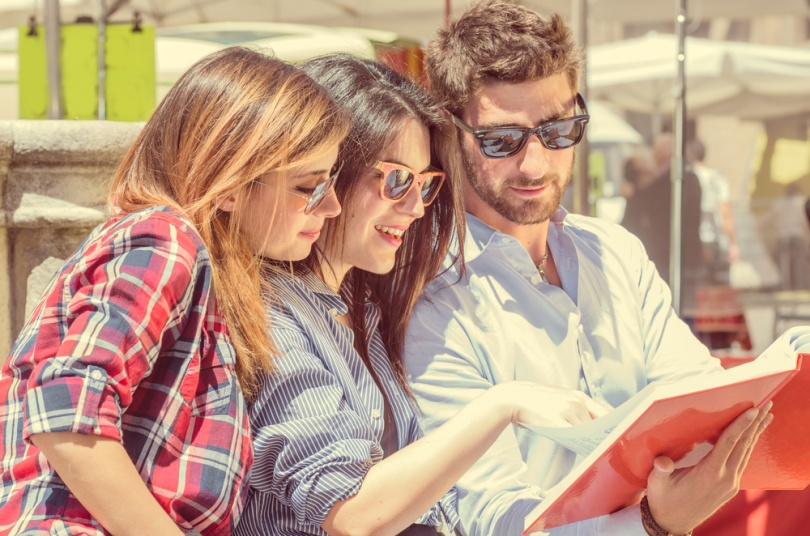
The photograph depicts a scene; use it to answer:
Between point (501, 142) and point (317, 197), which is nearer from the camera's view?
point (317, 197)

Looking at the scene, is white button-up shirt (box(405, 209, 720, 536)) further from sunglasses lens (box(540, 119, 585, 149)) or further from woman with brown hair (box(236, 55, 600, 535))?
sunglasses lens (box(540, 119, 585, 149))

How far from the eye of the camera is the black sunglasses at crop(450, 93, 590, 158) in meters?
2.42

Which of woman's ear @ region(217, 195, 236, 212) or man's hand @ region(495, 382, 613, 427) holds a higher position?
woman's ear @ region(217, 195, 236, 212)

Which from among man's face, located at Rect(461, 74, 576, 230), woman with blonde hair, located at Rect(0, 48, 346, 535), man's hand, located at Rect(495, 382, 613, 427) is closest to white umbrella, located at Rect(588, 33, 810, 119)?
man's face, located at Rect(461, 74, 576, 230)

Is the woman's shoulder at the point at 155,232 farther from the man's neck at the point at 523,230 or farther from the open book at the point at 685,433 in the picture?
the man's neck at the point at 523,230

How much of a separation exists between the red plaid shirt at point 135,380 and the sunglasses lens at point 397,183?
549 millimetres

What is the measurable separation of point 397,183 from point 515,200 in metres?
0.47

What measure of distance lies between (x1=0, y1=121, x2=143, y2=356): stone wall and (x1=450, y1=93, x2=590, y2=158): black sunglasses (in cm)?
83

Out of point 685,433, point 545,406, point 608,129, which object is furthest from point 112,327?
point 608,129

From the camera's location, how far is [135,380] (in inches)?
57.7

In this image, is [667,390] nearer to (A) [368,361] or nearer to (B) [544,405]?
(B) [544,405]

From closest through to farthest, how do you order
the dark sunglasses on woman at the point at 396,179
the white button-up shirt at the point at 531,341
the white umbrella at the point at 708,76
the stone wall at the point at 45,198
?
the dark sunglasses on woman at the point at 396,179 < the white button-up shirt at the point at 531,341 < the stone wall at the point at 45,198 < the white umbrella at the point at 708,76

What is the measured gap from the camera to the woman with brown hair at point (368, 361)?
1761 millimetres

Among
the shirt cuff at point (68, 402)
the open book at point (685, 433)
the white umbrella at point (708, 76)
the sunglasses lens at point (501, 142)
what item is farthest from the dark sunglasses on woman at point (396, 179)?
the white umbrella at point (708, 76)
